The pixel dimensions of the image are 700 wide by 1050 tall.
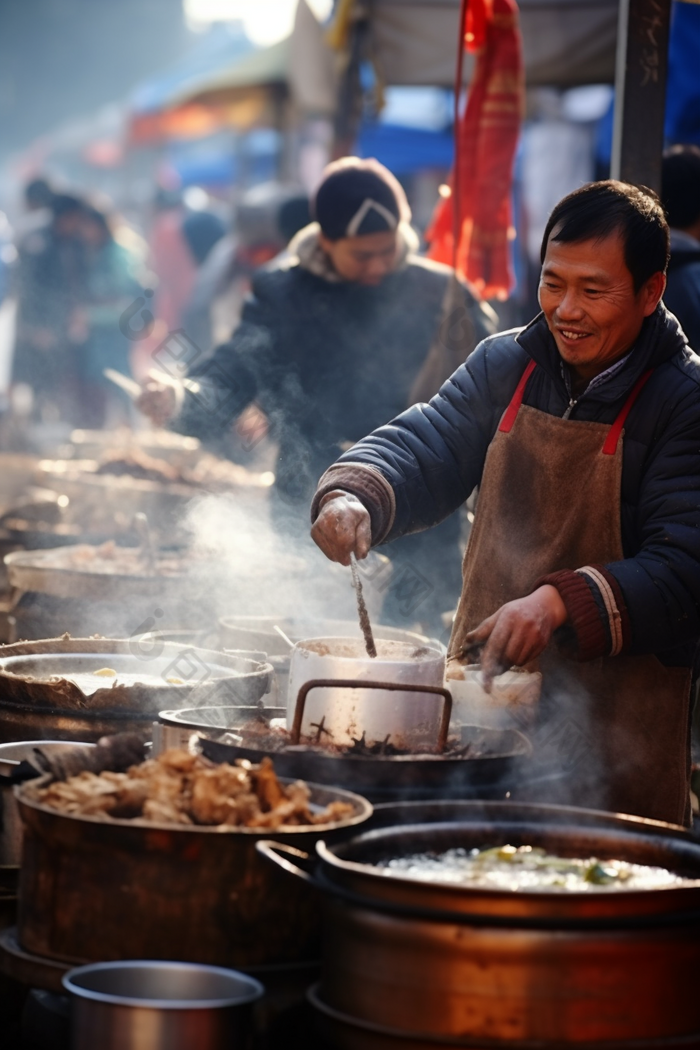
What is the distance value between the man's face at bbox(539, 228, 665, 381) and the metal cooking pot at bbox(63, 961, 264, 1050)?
1.75 meters

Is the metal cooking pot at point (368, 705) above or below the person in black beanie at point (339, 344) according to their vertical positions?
below

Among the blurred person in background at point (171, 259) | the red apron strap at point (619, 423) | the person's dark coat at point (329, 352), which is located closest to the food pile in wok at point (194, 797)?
the red apron strap at point (619, 423)

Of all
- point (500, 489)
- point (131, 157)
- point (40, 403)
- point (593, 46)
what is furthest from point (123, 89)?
point (500, 489)

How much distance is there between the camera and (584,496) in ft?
11.0

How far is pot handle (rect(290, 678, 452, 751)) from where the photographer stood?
2.73 meters

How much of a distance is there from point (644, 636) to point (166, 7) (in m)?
44.7

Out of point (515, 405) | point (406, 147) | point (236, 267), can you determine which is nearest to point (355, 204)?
point (515, 405)

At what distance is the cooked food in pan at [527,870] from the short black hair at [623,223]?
146cm

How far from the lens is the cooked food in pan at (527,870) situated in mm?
2271

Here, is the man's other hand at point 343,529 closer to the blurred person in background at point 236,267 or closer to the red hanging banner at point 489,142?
the red hanging banner at point 489,142

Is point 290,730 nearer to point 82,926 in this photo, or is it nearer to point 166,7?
point 82,926

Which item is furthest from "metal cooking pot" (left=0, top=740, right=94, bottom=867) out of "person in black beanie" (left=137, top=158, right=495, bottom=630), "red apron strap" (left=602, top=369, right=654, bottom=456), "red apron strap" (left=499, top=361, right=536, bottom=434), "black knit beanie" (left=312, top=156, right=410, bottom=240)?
"black knit beanie" (left=312, top=156, right=410, bottom=240)

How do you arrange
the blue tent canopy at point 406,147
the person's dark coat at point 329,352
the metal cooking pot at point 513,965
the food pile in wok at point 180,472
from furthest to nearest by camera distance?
the blue tent canopy at point 406,147
the food pile in wok at point 180,472
the person's dark coat at point 329,352
the metal cooking pot at point 513,965

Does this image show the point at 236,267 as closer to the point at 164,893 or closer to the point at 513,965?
the point at 164,893
